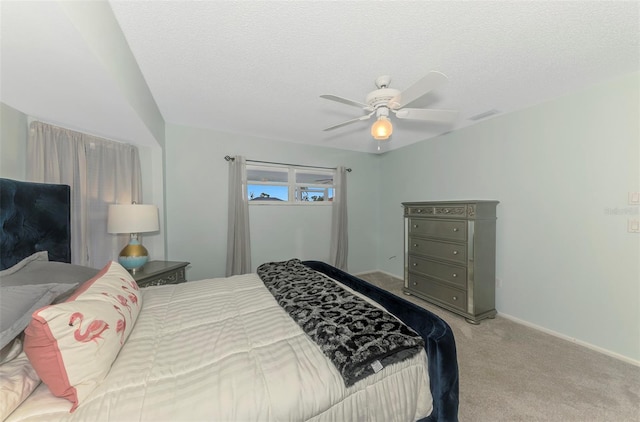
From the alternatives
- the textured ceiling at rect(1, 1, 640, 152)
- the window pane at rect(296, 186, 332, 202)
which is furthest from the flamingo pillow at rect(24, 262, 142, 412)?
the window pane at rect(296, 186, 332, 202)

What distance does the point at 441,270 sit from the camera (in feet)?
9.58

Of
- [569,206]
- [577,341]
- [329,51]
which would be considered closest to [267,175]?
[329,51]

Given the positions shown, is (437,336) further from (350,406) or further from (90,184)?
(90,184)

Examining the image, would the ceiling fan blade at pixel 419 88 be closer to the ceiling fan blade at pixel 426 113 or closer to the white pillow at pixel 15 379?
the ceiling fan blade at pixel 426 113

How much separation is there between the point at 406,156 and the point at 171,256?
3.95 m

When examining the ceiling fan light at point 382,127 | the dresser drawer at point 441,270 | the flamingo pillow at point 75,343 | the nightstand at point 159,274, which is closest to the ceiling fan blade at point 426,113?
the ceiling fan light at point 382,127

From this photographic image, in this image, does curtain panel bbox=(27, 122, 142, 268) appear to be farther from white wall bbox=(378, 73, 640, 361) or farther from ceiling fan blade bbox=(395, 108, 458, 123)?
white wall bbox=(378, 73, 640, 361)

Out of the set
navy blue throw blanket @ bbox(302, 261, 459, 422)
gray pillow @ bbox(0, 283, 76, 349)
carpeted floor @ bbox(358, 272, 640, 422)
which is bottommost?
carpeted floor @ bbox(358, 272, 640, 422)

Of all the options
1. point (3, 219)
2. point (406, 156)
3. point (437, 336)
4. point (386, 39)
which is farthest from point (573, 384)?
point (3, 219)

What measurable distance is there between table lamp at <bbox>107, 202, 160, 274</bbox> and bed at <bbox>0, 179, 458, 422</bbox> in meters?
0.56

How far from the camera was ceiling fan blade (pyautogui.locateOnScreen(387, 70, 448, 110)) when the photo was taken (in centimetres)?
130

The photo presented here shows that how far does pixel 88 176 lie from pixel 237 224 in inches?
63.0

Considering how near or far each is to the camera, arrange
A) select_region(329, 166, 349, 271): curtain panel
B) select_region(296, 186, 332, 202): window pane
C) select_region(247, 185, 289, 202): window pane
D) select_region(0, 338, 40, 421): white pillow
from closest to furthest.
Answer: select_region(0, 338, 40, 421): white pillow < select_region(247, 185, 289, 202): window pane < select_region(296, 186, 332, 202): window pane < select_region(329, 166, 349, 271): curtain panel

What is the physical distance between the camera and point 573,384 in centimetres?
166
